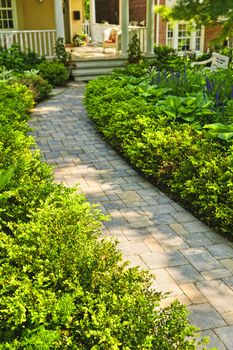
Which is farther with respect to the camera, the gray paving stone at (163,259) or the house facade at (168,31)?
the house facade at (168,31)

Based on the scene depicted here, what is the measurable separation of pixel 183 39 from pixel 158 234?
16891 mm

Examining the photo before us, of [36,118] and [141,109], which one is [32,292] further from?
[36,118]

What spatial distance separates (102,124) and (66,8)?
11843mm

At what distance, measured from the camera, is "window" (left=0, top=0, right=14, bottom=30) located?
47.2 ft

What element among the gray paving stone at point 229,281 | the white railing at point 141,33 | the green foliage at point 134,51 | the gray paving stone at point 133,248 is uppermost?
the white railing at point 141,33

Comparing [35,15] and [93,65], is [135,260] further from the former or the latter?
[35,15]

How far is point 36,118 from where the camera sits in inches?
356

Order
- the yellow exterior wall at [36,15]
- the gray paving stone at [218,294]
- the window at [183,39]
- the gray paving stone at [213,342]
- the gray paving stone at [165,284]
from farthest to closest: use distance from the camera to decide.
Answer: the window at [183,39]
the yellow exterior wall at [36,15]
the gray paving stone at [165,284]
the gray paving stone at [218,294]
the gray paving stone at [213,342]

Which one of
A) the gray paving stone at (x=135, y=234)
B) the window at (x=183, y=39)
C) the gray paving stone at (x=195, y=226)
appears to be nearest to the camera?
the gray paving stone at (x=135, y=234)

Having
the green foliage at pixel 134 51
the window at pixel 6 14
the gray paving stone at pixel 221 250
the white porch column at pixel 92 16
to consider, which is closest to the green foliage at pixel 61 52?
the green foliage at pixel 134 51

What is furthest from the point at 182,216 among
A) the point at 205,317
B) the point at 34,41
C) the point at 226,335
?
→ the point at 34,41

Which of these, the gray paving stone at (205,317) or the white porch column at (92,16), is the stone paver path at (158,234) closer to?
the gray paving stone at (205,317)

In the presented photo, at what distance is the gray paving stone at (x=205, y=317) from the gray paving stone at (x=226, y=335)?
47 mm

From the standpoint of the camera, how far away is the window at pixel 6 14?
1438 centimetres
